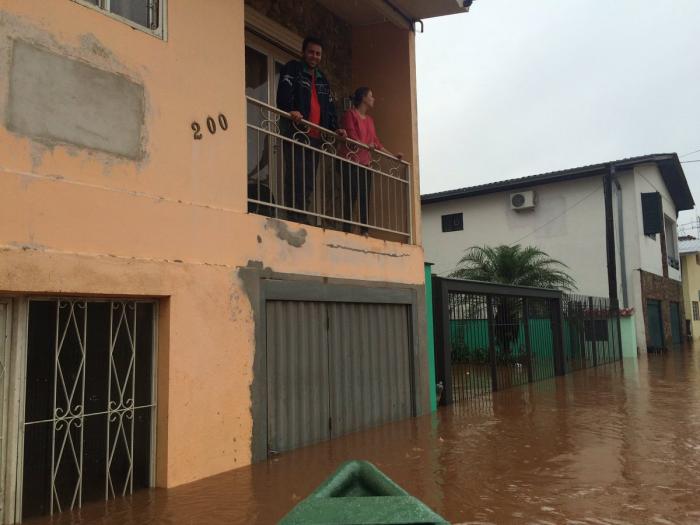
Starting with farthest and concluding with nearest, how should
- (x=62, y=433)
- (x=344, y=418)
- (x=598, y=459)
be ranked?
(x=344, y=418), (x=598, y=459), (x=62, y=433)

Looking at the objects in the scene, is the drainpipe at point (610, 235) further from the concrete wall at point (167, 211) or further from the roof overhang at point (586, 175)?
the concrete wall at point (167, 211)

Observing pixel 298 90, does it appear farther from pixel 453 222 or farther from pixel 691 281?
pixel 691 281

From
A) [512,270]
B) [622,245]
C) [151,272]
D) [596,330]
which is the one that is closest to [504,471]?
[151,272]

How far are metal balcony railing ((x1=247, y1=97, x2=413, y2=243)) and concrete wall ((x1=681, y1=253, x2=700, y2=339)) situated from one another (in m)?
25.6

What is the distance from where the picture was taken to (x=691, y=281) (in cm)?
2981

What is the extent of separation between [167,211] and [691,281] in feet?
103

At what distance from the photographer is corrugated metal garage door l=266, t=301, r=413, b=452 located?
223 inches

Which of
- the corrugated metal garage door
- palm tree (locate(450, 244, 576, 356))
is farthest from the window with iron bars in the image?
palm tree (locate(450, 244, 576, 356))

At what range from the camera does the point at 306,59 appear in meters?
6.71

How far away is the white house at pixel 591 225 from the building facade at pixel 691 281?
20.8ft

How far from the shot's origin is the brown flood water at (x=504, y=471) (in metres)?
4.05

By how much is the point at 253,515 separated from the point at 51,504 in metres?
1.30

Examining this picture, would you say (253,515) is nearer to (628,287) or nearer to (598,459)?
(598,459)

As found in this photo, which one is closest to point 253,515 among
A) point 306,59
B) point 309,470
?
point 309,470
